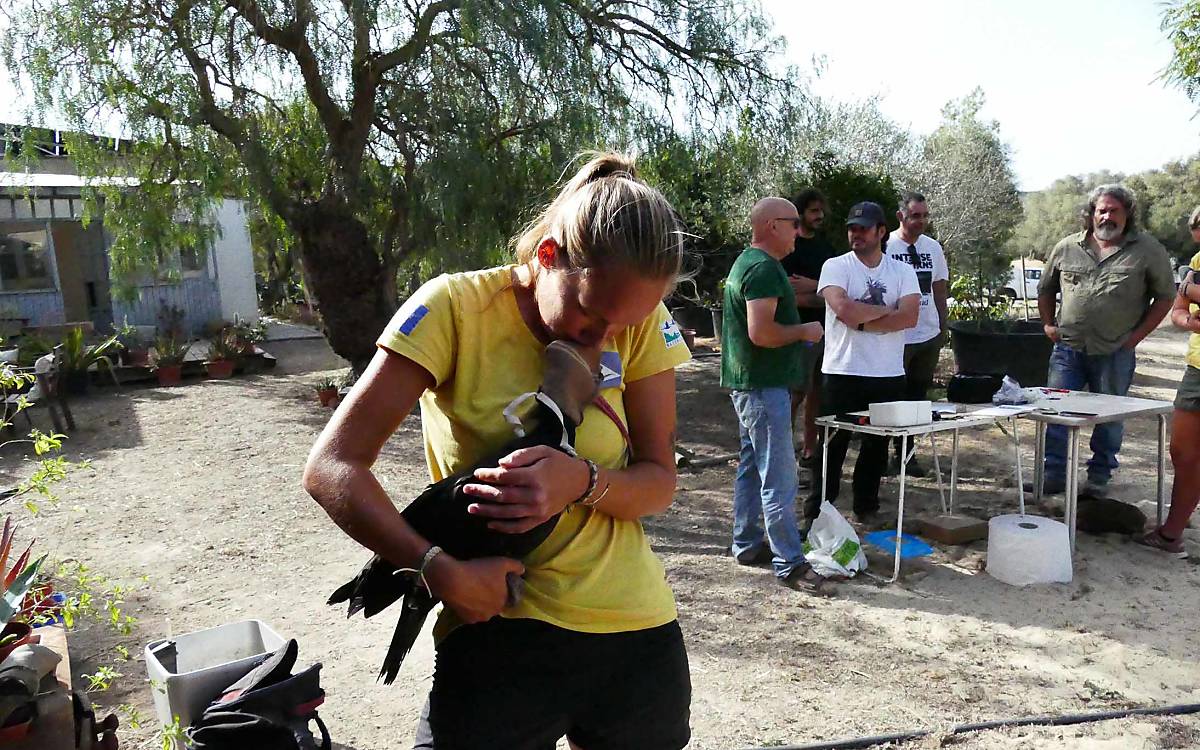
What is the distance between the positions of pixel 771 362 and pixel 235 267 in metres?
16.7

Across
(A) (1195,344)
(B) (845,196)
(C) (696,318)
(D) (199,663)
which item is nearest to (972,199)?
(C) (696,318)

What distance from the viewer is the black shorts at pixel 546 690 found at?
130 cm

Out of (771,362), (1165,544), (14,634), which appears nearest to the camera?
(14,634)

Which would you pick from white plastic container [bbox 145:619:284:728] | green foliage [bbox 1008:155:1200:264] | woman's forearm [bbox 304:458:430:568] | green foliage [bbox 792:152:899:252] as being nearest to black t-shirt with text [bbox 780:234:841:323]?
green foliage [bbox 792:152:899:252]

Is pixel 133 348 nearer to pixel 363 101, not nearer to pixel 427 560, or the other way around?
pixel 363 101

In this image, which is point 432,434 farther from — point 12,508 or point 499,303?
point 12,508

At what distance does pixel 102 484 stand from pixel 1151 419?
935 centimetres

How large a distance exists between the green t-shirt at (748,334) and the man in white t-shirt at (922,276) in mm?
2040

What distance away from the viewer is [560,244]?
125 centimetres

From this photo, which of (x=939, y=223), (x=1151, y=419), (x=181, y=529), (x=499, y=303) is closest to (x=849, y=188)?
(x=1151, y=419)

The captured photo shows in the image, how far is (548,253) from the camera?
49.9 inches

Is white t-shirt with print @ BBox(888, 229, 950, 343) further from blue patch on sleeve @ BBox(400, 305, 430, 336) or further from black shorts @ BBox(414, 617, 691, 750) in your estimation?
blue patch on sleeve @ BBox(400, 305, 430, 336)

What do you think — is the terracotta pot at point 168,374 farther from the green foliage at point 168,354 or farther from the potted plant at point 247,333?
the potted plant at point 247,333

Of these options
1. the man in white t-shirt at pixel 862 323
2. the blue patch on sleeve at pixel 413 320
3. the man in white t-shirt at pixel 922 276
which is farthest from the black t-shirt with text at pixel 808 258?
the blue patch on sleeve at pixel 413 320
